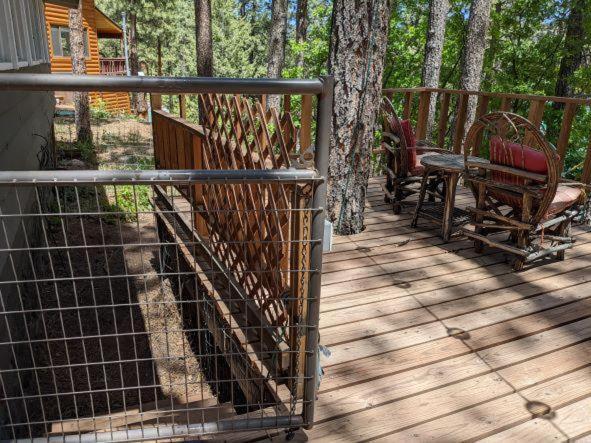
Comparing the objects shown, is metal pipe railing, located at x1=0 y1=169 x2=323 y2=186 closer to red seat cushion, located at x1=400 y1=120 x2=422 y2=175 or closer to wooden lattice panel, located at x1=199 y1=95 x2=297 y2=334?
wooden lattice panel, located at x1=199 y1=95 x2=297 y2=334

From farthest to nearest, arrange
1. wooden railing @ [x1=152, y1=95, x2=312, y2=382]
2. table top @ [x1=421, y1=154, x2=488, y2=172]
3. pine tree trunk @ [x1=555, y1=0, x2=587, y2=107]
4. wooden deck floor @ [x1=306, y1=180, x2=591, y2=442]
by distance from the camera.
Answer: pine tree trunk @ [x1=555, y1=0, x2=587, y2=107] < table top @ [x1=421, y1=154, x2=488, y2=172] < wooden deck floor @ [x1=306, y1=180, x2=591, y2=442] < wooden railing @ [x1=152, y1=95, x2=312, y2=382]

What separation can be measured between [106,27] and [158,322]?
801 inches

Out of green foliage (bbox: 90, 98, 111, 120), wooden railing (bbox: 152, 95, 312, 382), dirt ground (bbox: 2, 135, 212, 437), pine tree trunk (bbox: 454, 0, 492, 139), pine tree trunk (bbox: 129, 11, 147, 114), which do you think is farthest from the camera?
pine tree trunk (bbox: 129, 11, 147, 114)

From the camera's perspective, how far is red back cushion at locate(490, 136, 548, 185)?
10.3 feet

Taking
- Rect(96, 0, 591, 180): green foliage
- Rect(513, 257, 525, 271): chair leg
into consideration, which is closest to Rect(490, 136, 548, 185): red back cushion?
Rect(513, 257, 525, 271): chair leg

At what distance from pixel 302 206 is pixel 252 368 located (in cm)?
101

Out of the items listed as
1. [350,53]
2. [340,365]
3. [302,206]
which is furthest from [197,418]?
[350,53]

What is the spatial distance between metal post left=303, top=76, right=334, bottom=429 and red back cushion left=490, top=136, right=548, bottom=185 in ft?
6.92

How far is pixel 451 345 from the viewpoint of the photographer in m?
2.58

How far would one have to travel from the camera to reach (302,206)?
174 centimetres

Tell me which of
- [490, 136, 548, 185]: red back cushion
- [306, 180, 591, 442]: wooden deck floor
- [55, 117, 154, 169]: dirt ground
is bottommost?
[55, 117, 154, 169]: dirt ground

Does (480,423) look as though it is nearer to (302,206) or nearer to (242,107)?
(302,206)

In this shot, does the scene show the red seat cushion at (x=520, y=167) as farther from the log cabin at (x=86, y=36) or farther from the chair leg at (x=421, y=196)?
the log cabin at (x=86, y=36)

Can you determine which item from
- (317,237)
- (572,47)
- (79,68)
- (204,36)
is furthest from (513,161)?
(79,68)
